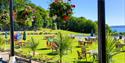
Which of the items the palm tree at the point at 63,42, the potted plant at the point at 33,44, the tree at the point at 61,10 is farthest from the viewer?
the potted plant at the point at 33,44

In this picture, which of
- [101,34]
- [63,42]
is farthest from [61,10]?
[101,34]

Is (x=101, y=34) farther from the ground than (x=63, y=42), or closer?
farther from the ground

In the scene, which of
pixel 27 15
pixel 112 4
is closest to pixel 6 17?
pixel 27 15

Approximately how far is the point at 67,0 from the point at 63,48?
2.79 meters

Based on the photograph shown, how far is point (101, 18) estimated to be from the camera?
3.10m

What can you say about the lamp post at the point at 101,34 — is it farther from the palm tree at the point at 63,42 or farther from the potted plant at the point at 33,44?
the potted plant at the point at 33,44

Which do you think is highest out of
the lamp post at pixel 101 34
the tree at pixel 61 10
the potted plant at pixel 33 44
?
the tree at pixel 61 10

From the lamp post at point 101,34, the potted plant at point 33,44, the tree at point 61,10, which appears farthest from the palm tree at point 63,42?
the lamp post at point 101,34

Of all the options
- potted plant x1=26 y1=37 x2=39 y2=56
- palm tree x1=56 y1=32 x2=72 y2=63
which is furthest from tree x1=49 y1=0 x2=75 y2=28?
potted plant x1=26 y1=37 x2=39 y2=56

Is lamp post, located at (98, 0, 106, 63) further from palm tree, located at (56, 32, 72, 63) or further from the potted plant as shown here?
the potted plant

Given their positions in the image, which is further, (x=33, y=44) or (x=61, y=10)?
(x=33, y=44)

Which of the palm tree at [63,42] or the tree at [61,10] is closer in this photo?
the tree at [61,10]

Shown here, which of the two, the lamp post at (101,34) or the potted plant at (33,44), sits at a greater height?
the lamp post at (101,34)

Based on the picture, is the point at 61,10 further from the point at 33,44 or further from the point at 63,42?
the point at 33,44
